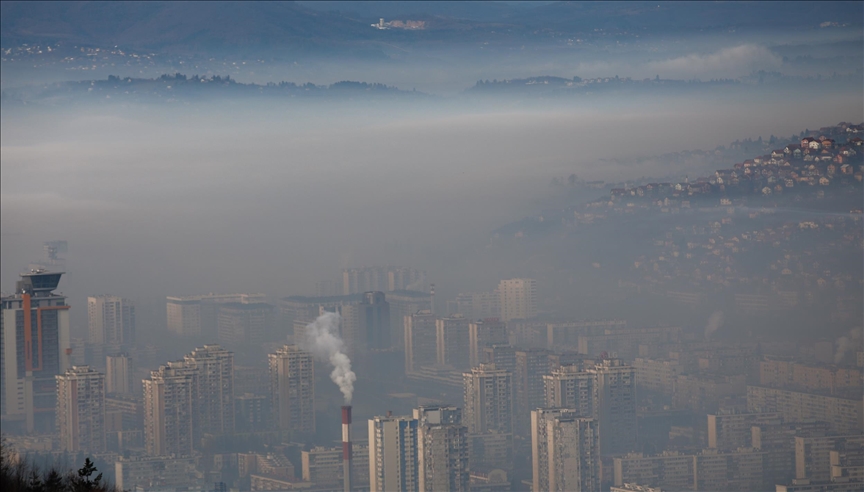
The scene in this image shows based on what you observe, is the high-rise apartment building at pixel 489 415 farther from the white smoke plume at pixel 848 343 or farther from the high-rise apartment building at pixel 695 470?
the white smoke plume at pixel 848 343

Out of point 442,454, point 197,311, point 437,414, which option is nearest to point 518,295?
point 197,311

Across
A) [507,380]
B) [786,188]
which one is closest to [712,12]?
[786,188]

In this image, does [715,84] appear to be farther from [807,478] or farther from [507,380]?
[807,478]

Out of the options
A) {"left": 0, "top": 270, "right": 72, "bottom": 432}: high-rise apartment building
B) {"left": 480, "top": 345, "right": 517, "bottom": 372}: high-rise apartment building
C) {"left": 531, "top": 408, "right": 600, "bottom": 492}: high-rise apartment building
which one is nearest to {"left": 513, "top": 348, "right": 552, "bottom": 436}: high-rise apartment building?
{"left": 480, "top": 345, "right": 517, "bottom": 372}: high-rise apartment building

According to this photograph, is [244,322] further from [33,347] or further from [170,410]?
[33,347]

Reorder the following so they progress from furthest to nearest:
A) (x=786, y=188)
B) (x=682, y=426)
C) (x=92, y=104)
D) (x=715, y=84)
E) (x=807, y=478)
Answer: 1. (x=92, y=104)
2. (x=715, y=84)
3. (x=786, y=188)
4. (x=682, y=426)
5. (x=807, y=478)
